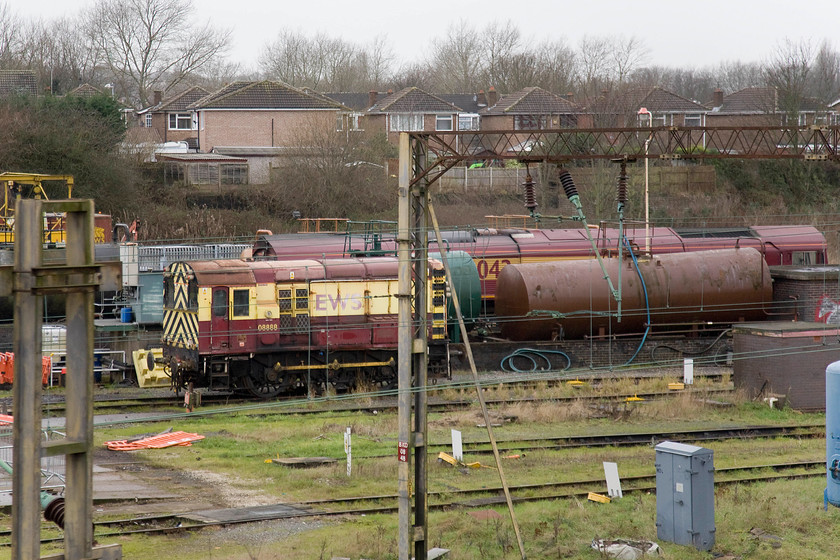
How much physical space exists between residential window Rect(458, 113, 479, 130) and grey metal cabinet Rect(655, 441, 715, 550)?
192ft

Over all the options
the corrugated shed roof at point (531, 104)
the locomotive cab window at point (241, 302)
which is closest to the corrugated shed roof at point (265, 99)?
the corrugated shed roof at point (531, 104)

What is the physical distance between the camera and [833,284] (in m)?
27.9

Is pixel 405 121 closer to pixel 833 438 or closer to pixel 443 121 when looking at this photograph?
pixel 443 121

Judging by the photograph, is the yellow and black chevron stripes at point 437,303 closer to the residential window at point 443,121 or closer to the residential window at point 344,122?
the residential window at point 344,122

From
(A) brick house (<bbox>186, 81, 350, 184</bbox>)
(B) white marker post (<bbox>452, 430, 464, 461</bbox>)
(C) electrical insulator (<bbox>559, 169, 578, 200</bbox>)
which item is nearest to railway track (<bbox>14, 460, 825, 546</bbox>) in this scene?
(B) white marker post (<bbox>452, 430, 464, 461</bbox>)

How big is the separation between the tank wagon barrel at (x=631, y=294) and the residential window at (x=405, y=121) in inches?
1559

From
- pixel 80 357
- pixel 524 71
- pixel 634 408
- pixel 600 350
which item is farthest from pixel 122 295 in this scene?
pixel 524 71

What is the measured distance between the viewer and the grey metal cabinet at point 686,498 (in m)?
11.6

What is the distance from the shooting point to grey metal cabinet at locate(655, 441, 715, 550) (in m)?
11.6

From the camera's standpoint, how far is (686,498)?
456 inches

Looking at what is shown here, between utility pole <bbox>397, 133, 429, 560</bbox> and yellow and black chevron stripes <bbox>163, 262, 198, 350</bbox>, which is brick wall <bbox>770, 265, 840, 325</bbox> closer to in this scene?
yellow and black chevron stripes <bbox>163, 262, 198, 350</bbox>

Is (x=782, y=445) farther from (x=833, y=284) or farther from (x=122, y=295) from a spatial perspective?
(x=122, y=295)

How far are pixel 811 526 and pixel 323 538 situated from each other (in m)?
6.44

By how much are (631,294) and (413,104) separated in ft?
138
